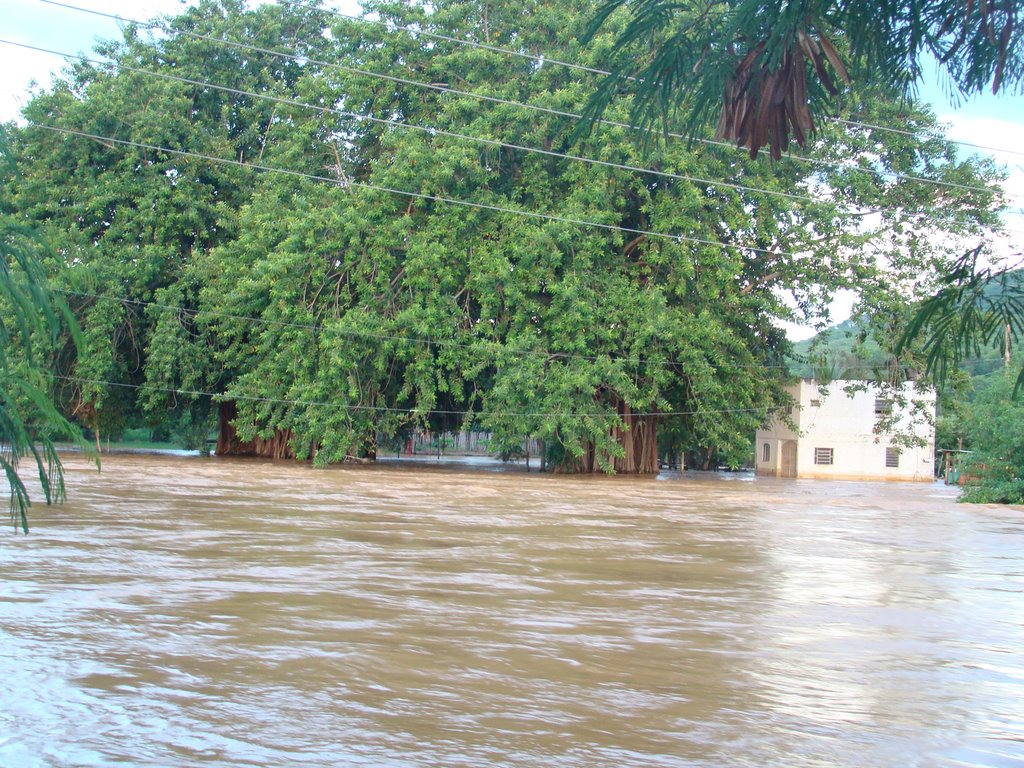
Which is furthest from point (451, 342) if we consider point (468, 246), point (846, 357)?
point (846, 357)

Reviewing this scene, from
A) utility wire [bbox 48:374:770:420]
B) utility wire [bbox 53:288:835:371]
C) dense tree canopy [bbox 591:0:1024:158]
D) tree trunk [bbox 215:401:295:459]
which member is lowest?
tree trunk [bbox 215:401:295:459]

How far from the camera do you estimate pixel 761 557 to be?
14.6 metres

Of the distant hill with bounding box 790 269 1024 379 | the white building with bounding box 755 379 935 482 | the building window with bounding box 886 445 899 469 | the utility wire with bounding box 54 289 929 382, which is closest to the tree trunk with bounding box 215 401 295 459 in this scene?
the utility wire with bounding box 54 289 929 382

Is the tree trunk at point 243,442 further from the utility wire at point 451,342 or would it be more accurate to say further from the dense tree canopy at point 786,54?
the dense tree canopy at point 786,54

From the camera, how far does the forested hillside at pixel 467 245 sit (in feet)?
96.6

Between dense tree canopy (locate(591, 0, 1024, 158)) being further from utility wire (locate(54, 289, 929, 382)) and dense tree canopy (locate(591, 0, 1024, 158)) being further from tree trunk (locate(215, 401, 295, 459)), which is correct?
tree trunk (locate(215, 401, 295, 459))

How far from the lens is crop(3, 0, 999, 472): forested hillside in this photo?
2944 centimetres

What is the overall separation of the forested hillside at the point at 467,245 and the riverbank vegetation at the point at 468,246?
10 centimetres

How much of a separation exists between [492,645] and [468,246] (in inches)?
909

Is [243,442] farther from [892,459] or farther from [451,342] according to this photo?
[892,459]

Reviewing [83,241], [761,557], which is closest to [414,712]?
[761,557]

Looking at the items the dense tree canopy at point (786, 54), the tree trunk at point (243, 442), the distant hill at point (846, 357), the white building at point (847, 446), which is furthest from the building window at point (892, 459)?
the dense tree canopy at point (786, 54)

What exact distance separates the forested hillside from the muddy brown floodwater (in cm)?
1286

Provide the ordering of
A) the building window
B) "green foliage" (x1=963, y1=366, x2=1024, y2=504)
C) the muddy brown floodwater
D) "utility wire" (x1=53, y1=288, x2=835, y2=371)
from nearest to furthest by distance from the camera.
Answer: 1. the muddy brown floodwater
2. "green foliage" (x1=963, y1=366, x2=1024, y2=504)
3. "utility wire" (x1=53, y1=288, x2=835, y2=371)
4. the building window
